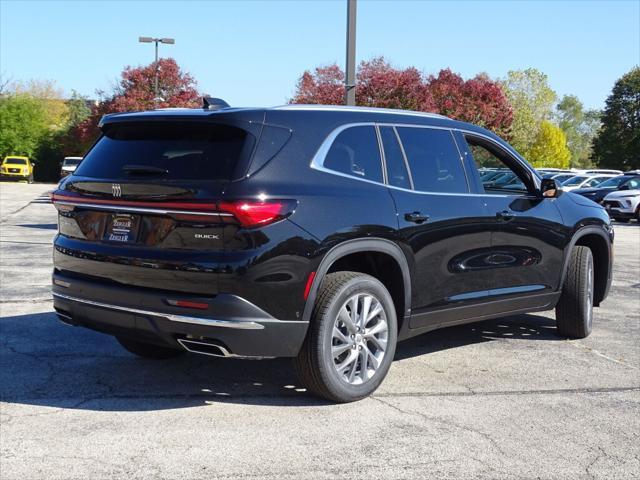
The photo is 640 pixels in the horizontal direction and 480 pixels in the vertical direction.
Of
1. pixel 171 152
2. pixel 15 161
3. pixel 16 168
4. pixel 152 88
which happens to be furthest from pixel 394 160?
pixel 15 161

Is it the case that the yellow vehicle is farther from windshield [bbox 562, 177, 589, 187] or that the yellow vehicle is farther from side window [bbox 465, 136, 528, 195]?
side window [bbox 465, 136, 528, 195]

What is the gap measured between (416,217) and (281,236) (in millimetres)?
1228

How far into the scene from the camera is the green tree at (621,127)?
209 feet

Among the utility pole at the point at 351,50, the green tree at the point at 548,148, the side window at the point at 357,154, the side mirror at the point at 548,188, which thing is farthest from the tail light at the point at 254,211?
the green tree at the point at 548,148

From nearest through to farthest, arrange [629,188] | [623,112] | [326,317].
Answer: [326,317]
[629,188]
[623,112]

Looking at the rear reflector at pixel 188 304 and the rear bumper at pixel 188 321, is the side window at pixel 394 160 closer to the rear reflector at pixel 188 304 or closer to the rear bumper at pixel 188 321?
the rear bumper at pixel 188 321

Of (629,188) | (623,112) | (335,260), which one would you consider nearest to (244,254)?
(335,260)

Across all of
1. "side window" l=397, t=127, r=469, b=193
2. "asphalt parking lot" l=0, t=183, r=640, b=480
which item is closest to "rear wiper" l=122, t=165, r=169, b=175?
"asphalt parking lot" l=0, t=183, r=640, b=480

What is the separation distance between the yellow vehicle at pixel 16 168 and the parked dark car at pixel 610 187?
3473 cm

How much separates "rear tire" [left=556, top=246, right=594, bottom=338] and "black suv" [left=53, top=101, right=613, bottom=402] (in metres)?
1.21

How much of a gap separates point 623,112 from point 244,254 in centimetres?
6669

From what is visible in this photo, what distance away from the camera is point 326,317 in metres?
4.74

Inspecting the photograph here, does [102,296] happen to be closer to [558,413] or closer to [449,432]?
[449,432]

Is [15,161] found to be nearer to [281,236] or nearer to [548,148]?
[281,236]
